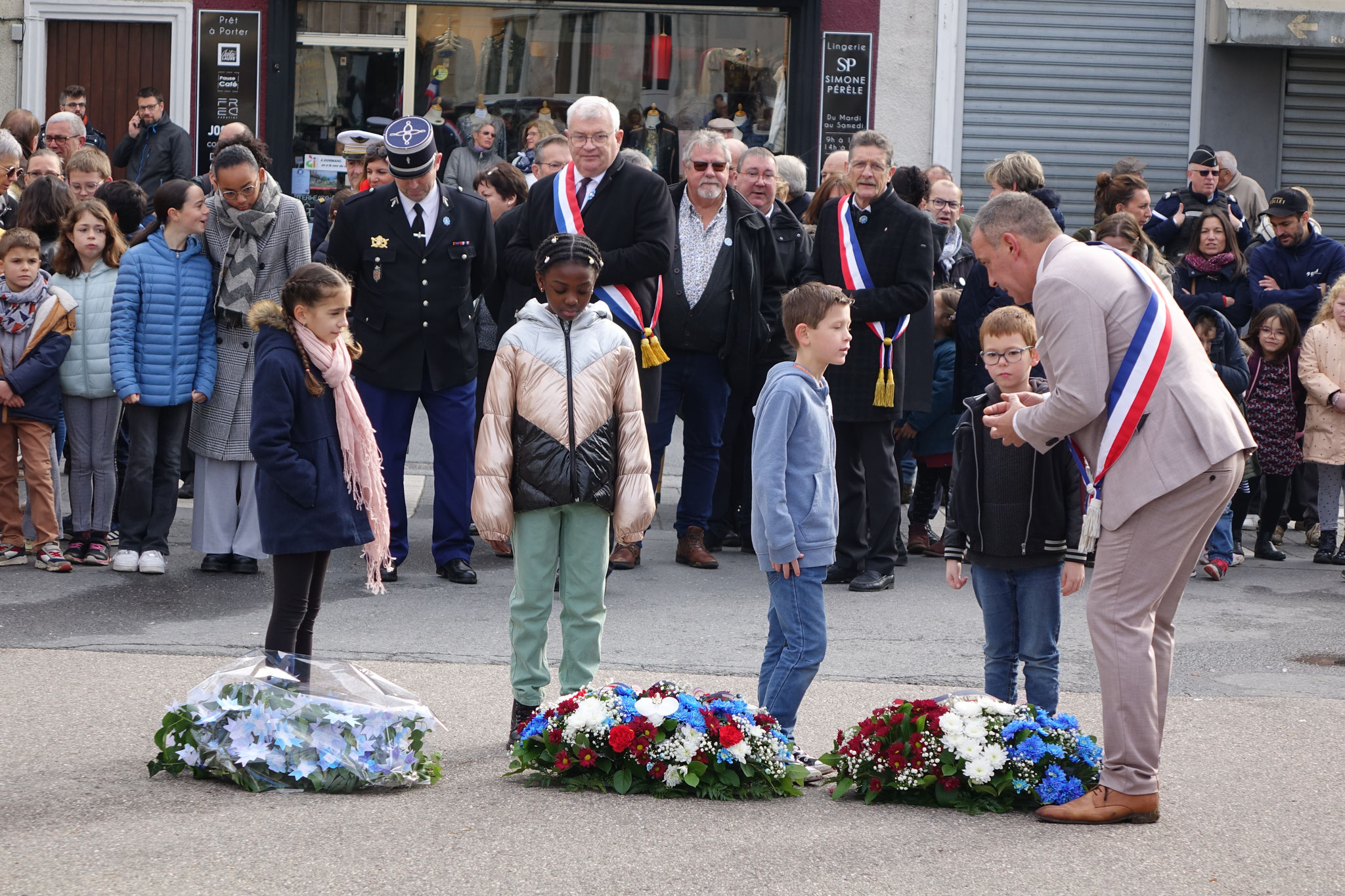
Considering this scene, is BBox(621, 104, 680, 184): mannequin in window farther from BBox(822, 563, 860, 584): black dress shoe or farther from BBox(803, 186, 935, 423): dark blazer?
BBox(822, 563, 860, 584): black dress shoe

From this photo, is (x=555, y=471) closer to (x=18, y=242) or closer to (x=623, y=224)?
(x=623, y=224)

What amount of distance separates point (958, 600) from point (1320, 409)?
9.97ft

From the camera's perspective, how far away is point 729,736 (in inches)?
190

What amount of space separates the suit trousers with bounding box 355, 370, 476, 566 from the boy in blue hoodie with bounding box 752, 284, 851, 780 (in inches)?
123

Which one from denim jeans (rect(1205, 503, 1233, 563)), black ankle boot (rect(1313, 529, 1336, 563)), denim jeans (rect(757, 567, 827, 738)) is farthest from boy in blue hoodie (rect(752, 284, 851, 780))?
black ankle boot (rect(1313, 529, 1336, 563))

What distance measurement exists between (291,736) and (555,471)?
3.99 feet

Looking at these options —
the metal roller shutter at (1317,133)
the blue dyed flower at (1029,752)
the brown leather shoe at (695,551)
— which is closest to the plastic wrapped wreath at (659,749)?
the blue dyed flower at (1029,752)

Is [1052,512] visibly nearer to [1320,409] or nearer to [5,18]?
[1320,409]

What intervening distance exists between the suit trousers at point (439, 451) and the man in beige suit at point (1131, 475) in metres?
4.01

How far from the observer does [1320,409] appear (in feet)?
31.2

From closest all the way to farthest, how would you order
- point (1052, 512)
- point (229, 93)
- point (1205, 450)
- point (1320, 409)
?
1. point (1205, 450)
2. point (1052, 512)
3. point (1320, 409)
4. point (229, 93)

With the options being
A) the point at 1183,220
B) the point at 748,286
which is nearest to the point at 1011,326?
the point at 748,286

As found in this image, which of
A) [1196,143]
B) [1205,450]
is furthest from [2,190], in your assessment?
[1196,143]

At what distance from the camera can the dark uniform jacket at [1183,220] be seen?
1124 cm
